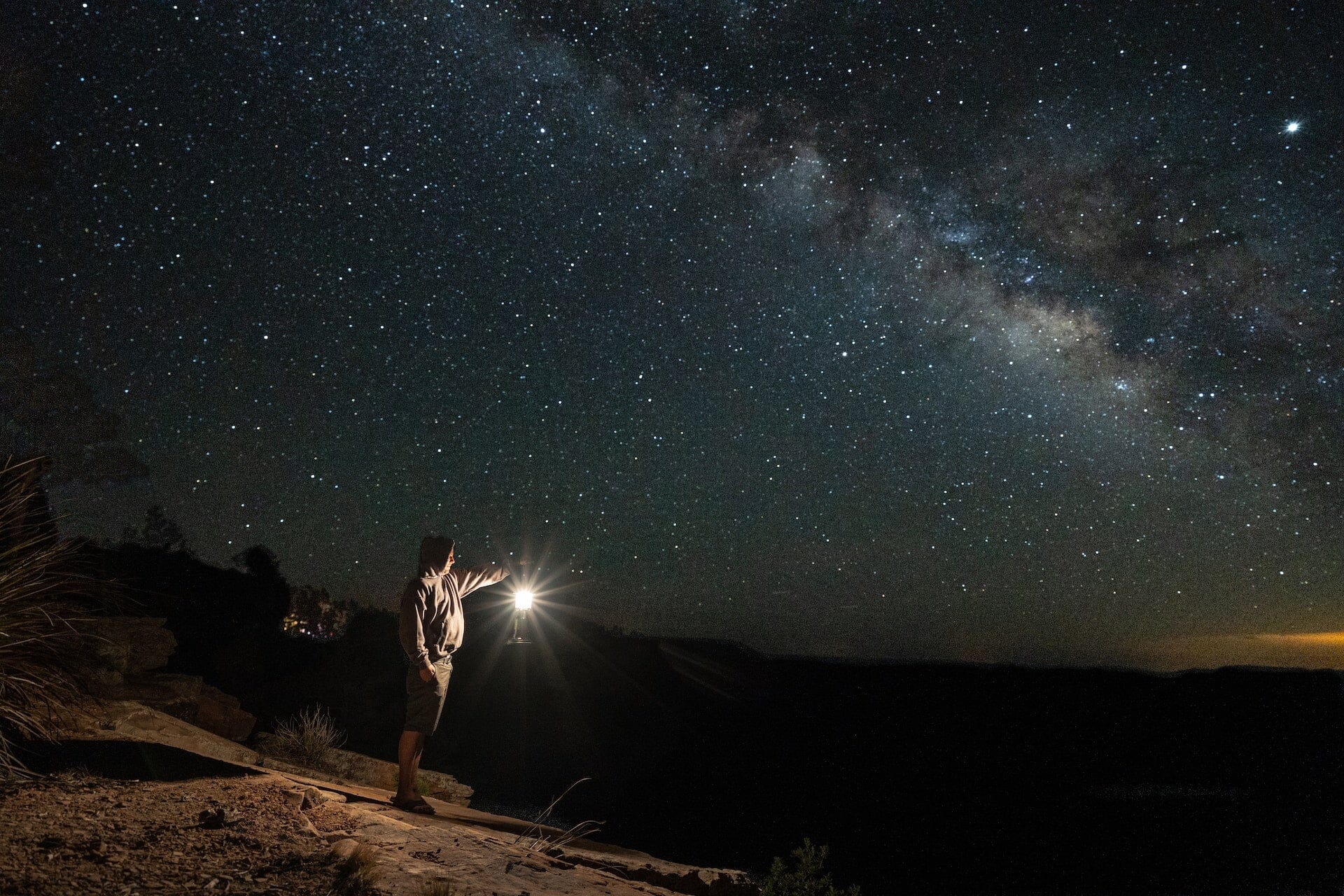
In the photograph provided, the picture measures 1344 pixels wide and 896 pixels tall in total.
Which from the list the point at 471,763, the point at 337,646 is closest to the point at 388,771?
the point at 337,646

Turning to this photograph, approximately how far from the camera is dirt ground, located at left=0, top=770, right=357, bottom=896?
2.73 metres

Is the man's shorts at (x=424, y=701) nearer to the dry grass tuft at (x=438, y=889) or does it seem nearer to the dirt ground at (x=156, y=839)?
the dirt ground at (x=156, y=839)

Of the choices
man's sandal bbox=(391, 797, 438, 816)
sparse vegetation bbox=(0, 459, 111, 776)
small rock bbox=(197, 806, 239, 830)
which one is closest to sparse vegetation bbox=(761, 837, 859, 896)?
man's sandal bbox=(391, 797, 438, 816)

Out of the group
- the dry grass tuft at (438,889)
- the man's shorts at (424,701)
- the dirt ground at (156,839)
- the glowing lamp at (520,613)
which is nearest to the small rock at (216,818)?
the dirt ground at (156,839)

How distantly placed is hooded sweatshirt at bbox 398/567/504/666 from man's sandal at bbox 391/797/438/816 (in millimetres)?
1001

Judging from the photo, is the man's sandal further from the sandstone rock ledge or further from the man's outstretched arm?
the man's outstretched arm

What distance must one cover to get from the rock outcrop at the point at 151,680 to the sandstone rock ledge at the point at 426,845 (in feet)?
5.97

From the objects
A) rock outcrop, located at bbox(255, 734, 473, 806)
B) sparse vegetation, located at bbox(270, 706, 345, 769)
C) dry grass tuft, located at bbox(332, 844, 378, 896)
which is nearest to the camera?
dry grass tuft, located at bbox(332, 844, 378, 896)

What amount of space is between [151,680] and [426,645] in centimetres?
633

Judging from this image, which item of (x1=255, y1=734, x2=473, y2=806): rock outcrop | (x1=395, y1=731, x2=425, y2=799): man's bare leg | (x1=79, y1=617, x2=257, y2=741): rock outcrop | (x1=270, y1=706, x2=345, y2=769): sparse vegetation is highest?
(x1=395, y1=731, x2=425, y2=799): man's bare leg

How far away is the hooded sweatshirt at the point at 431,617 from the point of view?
17.0 feet

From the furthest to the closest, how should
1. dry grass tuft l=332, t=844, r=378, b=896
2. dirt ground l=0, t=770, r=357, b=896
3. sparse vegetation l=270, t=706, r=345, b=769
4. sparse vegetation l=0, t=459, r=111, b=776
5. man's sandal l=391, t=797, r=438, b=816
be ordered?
sparse vegetation l=270, t=706, r=345, b=769
man's sandal l=391, t=797, r=438, b=816
sparse vegetation l=0, t=459, r=111, b=776
dry grass tuft l=332, t=844, r=378, b=896
dirt ground l=0, t=770, r=357, b=896

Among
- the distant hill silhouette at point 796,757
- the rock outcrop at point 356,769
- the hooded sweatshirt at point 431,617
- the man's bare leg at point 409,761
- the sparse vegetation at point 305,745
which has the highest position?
the hooded sweatshirt at point 431,617

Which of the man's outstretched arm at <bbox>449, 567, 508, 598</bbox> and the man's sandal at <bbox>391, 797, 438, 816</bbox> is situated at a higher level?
the man's outstretched arm at <bbox>449, 567, 508, 598</bbox>
